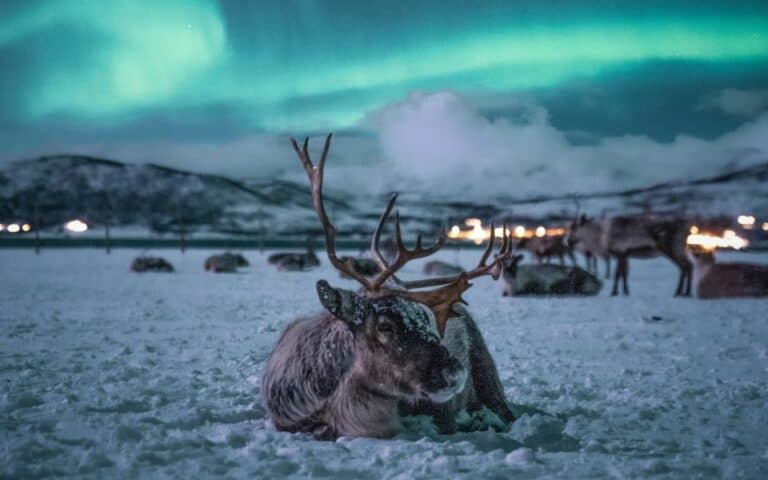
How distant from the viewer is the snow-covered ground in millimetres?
3854

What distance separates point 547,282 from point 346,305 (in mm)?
12228

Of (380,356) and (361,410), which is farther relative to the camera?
(361,410)

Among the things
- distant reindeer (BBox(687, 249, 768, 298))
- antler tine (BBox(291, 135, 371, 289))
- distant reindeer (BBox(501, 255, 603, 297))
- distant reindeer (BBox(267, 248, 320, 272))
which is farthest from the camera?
distant reindeer (BBox(267, 248, 320, 272))

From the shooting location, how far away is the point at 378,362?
4.15m

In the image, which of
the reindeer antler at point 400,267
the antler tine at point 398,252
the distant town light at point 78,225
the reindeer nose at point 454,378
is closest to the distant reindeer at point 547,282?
the reindeer antler at point 400,267

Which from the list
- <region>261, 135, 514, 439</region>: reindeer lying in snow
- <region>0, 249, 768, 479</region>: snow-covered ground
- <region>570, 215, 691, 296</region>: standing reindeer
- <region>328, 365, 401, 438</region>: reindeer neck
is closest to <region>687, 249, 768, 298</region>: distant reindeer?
<region>570, 215, 691, 296</region>: standing reindeer

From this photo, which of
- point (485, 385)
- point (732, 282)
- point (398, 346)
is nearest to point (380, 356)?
point (398, 346)

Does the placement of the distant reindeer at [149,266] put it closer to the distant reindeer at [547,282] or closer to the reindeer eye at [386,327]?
the distant reindeer at [547,282]

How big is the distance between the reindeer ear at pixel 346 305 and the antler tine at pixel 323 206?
0.14 m

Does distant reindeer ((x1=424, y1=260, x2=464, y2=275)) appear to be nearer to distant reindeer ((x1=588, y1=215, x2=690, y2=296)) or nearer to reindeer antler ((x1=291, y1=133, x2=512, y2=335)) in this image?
distant reindeer ((x1=588, y1=215, x2=690, y2=296))

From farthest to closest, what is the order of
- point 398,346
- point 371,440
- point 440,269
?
point 440,269 → point 371,440 → point 398,346

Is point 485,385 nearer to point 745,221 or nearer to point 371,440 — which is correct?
point 371,440

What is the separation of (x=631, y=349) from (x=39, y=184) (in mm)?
210973

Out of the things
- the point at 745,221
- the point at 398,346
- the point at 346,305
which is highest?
the point at 745,221
